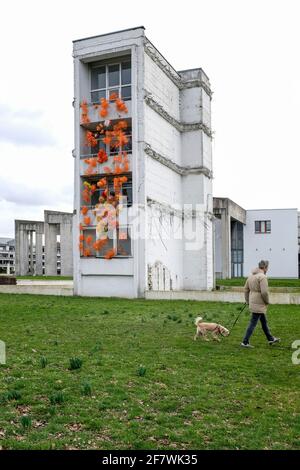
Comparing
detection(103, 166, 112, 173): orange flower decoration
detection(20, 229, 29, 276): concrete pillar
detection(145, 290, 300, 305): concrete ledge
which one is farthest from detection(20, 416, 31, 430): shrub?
detection(20, 229, 29, 276): concrete pillar

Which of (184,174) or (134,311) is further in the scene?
(184,174)

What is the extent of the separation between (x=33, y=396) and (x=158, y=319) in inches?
426

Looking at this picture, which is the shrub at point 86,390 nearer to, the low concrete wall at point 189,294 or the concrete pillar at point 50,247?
the low concrete wall at point 189,294

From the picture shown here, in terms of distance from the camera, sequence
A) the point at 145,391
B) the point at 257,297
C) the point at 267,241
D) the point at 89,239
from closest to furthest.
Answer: the point at 145,391
the point at 257,297
the point at 89,239
the point at 267,241

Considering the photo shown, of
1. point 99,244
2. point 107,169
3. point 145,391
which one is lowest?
point 145,391

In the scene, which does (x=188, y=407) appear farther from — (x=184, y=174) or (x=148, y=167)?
(x=184, y=174)

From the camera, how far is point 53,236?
70562mm

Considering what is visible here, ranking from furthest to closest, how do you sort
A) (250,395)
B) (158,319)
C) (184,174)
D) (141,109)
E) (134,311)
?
(184,174) < (141,109) < (134,311) < (158,319) < (250,395)

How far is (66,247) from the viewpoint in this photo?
71.4 m

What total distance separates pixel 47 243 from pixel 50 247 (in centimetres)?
113

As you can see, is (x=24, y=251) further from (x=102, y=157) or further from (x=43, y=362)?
(x=43, y=362)

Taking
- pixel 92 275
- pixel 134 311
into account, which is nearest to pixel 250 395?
pixel 134 311

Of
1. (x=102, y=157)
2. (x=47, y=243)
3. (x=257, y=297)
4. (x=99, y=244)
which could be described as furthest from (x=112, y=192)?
(x=47, y=243)

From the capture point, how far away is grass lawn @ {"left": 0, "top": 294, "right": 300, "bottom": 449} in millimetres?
6520
